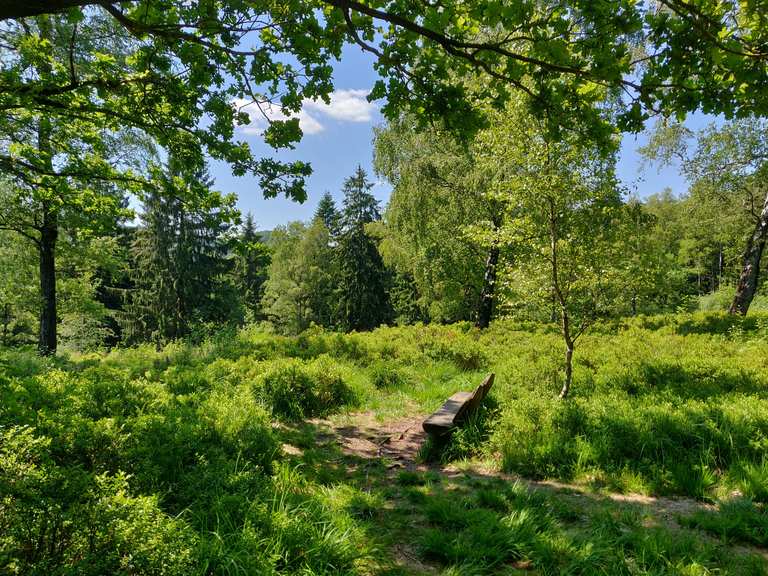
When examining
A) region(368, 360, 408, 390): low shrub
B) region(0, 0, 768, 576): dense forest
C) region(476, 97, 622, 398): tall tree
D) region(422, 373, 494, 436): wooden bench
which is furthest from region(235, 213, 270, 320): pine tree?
region(422, 373, 494, 436): wooden bench

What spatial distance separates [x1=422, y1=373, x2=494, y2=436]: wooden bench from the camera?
6.16 meters

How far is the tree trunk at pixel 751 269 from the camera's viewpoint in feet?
39.1

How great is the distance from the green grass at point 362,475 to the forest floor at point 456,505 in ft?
0.08

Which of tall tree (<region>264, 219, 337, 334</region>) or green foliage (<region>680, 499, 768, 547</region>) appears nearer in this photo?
green foliage (<region>680, 499, 768, 547</region>)


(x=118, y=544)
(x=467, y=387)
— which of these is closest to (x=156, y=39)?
(x=118, y=544)

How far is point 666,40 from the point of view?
3320 millimetres

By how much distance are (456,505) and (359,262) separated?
3198 cm

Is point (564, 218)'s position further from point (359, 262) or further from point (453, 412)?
point (359, 262)

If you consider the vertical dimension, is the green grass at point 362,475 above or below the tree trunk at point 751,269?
below

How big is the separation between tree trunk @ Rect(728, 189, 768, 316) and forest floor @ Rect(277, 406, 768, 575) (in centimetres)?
1105

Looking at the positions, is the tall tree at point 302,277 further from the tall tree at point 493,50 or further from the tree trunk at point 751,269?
the tall tree at point 493,50

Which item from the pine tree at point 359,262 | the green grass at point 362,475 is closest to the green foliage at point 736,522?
the green grass at point 362,475

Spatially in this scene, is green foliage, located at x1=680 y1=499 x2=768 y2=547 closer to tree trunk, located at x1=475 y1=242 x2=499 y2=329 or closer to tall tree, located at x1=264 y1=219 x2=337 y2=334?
tree trunk, located at x1=475 y1=242 x2=499 y2=329

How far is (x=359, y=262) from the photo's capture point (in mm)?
35812
